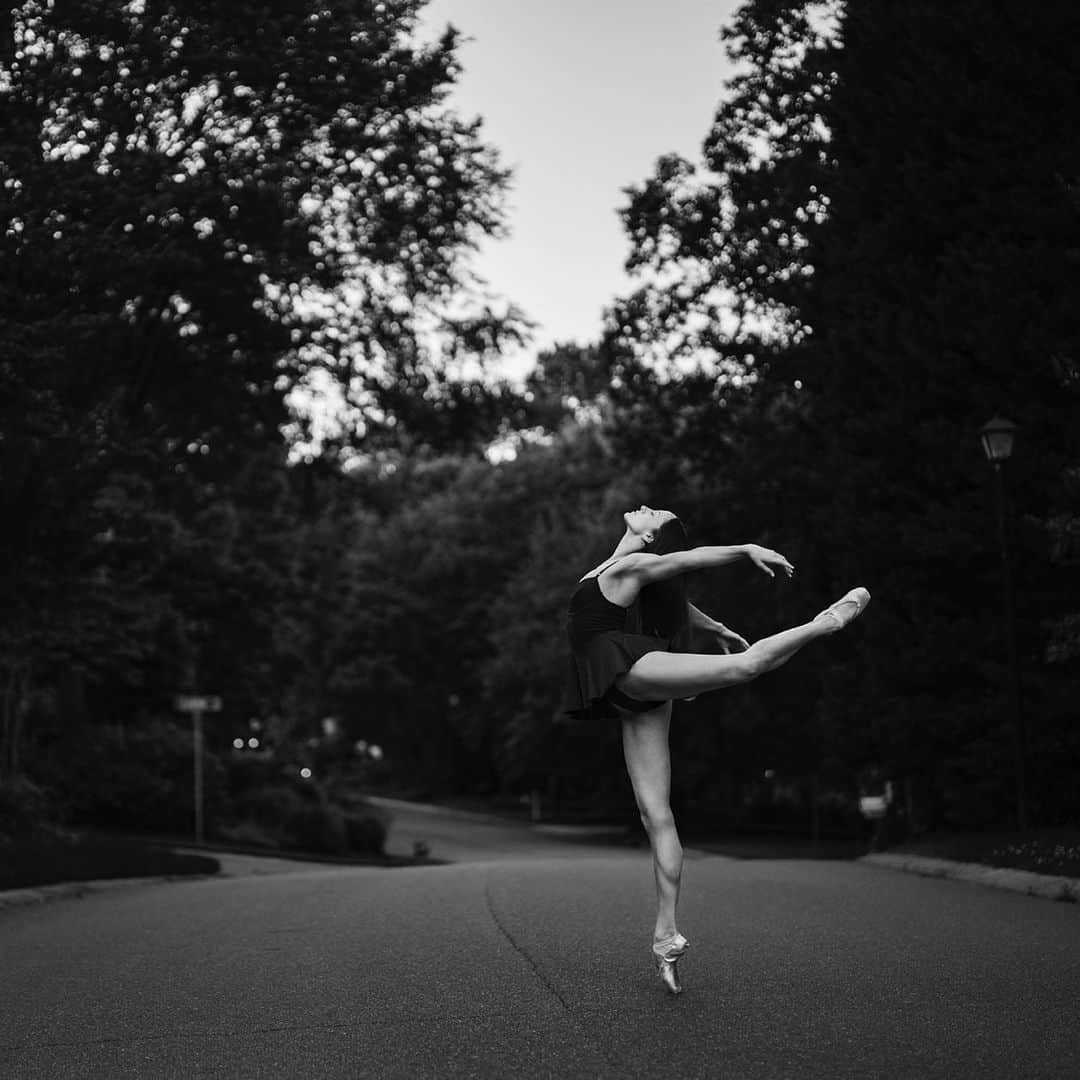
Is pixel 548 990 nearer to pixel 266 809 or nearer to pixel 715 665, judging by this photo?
pixel 715 665

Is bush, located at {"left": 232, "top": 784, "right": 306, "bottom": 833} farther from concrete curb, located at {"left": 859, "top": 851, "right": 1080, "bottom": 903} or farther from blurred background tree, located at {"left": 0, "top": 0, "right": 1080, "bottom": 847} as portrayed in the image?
concrete curb, located at {"left": 859, "top": 851, "right": 1080, "bottom": 903}

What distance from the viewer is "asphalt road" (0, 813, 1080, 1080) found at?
19.7ft

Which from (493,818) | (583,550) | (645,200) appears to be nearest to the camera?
(645,200)

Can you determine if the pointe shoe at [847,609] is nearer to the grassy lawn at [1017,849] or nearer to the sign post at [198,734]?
the grassy lawn at [1017,849]

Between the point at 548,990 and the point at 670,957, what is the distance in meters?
0.62

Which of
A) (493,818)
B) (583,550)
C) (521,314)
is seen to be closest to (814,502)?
(521,314)

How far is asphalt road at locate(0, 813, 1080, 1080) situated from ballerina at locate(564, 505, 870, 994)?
692 millimetres

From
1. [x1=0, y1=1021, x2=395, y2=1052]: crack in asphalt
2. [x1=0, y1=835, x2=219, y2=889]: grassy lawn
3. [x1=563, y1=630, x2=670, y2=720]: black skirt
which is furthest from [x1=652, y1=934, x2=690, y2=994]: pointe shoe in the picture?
[x1=0, y1=835, x2=219, y2=889]: grassy lawn

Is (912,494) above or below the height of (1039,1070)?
above

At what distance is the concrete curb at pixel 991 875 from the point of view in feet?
43.6

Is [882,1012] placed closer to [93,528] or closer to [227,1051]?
[227,1051]

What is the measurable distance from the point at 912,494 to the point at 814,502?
6.94 metres

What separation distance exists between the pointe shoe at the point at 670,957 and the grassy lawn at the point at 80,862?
10.3 meters

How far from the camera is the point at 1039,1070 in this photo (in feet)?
18.3
